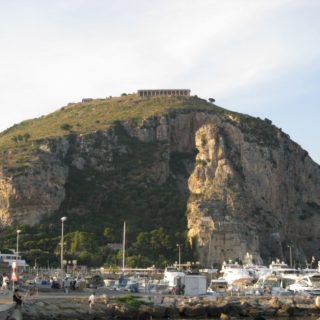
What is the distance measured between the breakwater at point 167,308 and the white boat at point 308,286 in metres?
6.93

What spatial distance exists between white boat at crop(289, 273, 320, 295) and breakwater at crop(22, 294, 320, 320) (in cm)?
693

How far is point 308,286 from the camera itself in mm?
79250

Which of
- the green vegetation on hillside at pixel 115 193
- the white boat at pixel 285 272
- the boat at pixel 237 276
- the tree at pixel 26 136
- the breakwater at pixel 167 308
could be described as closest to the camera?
the breakwater at pixel 167 308

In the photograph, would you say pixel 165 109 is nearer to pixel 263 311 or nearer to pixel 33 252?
pixel 33 252

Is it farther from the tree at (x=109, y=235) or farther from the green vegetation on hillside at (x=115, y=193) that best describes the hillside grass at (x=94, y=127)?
the tree at (x=109, y=235)

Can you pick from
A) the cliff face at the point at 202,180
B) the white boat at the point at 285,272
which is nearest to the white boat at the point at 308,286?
the white boat at the point at 285,272

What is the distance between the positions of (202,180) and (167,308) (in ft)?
334

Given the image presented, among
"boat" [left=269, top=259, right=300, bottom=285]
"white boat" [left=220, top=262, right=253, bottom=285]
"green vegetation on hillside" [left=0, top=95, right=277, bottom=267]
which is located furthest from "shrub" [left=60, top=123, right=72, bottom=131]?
"white boat" [left=220, top=262, right=253, bottom=285]

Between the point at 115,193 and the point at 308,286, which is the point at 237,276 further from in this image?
the point at 115,193

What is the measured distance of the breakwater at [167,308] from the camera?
50062 millimetres

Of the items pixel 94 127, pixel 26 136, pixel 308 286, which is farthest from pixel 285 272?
pixel 26 136

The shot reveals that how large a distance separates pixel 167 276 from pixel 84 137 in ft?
285

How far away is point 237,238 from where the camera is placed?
5630 inches

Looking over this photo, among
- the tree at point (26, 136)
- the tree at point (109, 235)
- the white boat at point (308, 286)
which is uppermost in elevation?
the tree at point (26, 136)
